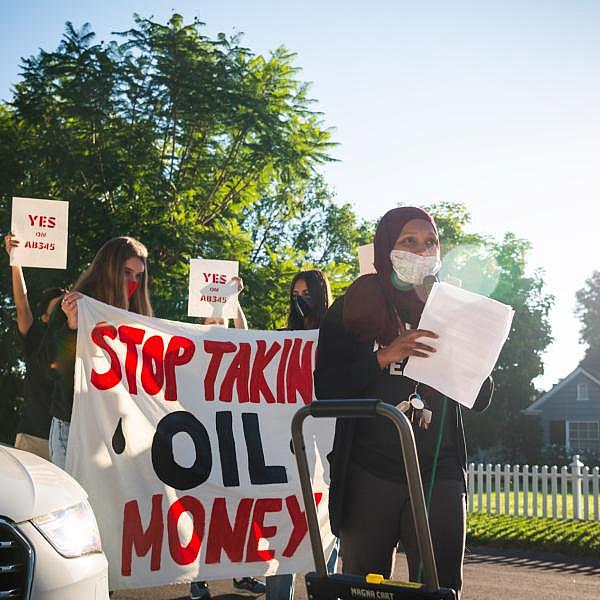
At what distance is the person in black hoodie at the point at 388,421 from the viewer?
9.86 ft

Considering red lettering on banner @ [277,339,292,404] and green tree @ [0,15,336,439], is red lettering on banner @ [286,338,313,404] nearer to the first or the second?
red lettering on banner @ [277,339,292,404]

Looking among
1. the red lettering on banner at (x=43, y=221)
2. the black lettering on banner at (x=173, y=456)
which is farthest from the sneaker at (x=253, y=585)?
the red lettering on banner at (x=43, y=221)

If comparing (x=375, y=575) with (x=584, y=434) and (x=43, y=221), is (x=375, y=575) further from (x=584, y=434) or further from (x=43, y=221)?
(x=584, y=434)

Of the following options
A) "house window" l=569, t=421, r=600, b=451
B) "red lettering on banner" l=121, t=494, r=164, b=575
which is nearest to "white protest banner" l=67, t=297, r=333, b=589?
"red lettering on banner" l=121, t=494, r=164, b=575

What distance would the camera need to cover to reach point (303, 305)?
20.4ft

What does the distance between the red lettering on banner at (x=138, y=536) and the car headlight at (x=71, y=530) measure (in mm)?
1651

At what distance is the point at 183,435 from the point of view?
547 centimetres

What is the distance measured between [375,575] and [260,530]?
3.27 m

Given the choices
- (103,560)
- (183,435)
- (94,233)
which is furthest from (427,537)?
(94,233)

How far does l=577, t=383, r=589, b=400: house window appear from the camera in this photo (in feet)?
173

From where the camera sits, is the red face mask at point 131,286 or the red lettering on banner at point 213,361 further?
the red lettering on banner at point 213,361

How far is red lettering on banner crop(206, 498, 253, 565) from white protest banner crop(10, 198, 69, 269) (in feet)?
7.18

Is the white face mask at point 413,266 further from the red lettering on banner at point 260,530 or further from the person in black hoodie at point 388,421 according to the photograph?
the red lettering on banner at point 260,530

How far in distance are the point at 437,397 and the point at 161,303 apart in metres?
17.1
